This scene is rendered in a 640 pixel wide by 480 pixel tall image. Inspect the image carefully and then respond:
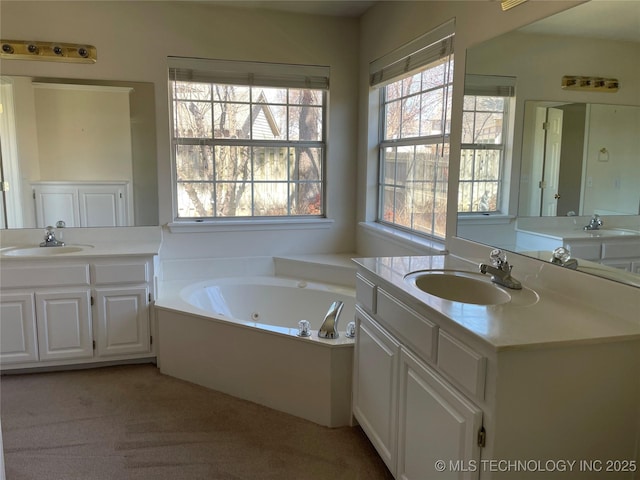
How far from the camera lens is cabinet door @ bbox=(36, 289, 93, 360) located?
2.82m

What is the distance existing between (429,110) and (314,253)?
147cm

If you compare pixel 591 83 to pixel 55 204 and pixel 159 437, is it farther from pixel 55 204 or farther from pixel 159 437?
pixel 55 204

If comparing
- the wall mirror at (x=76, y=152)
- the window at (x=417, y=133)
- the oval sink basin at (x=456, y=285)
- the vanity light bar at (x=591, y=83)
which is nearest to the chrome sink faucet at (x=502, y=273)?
the oval sink basin at (x=456, y=285)

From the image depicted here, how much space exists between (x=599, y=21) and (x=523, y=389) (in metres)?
1.22

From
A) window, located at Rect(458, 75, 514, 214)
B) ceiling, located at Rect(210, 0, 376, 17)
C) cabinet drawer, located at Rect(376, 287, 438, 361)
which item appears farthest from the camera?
ceiling, located at Rect(210, 0, 376, 17)

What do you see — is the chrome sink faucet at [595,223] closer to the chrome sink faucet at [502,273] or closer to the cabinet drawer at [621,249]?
the cabinet drawer at [621,249]

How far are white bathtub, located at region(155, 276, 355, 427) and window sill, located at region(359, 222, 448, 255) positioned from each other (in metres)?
0.47

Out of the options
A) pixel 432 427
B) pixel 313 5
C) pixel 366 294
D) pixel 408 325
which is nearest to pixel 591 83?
pixel 408 325

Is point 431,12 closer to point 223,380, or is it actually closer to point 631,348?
point 631,348

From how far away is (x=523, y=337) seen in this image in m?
1.23

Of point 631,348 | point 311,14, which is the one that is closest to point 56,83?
point 311,14

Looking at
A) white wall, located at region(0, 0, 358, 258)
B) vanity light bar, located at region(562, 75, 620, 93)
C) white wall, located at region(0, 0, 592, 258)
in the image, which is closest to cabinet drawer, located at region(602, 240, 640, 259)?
vanity light bar, located at region(562, 75, 620, 93)

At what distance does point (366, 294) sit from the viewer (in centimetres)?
206

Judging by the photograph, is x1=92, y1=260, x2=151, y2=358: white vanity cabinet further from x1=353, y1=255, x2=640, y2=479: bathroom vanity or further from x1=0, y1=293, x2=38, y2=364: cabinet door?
x1=353, y1=255, x2=640, y2=479: bathroom vanity
